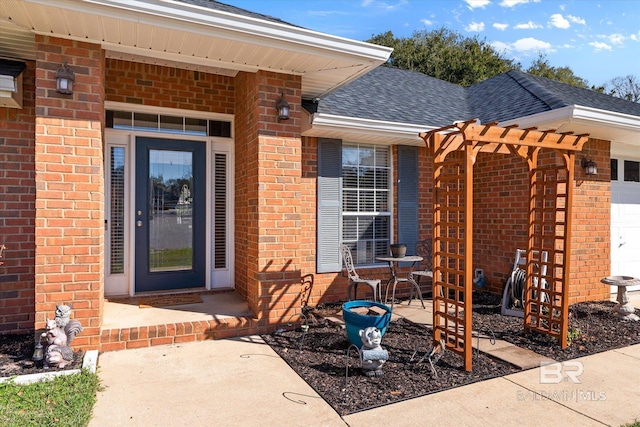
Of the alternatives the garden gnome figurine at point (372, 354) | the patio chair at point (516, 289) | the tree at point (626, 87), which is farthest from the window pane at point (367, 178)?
the tree at point (626, 87)

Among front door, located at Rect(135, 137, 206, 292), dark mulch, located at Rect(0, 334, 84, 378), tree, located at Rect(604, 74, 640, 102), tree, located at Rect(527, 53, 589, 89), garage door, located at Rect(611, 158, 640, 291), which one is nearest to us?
dark mulch, located at Rect(0, 334, 84, 378)

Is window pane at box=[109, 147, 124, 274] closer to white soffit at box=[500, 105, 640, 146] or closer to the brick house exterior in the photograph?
the brick house exterior

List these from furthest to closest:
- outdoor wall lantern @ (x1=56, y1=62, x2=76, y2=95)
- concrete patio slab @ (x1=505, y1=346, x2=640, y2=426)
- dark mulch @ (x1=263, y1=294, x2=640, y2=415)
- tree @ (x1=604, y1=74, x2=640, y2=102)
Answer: tree @ (x1=604, y1=74, x2=640, y2=102) < outdoor wall lantern @ (x1=56, y1=62, x2=76, y2=95) < dark mulch @ (x1=263, y1=294, x2=640, y2=415) < concrete patio slab @ (x1=505, y1=346, x2=640, y2=426)

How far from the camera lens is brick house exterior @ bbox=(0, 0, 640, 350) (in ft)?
11.9

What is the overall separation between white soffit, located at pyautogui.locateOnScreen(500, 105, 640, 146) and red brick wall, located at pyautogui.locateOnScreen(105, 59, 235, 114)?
4275 mm

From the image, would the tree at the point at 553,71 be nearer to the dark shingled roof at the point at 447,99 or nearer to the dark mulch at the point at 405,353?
the dark shingled roof at the point at 447,99

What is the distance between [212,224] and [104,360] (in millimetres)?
2346

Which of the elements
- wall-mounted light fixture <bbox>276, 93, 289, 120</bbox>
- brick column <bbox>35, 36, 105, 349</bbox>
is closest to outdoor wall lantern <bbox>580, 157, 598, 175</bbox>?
wall-mounted light fixture <bbox>276, 93, 289, 120</bbox>

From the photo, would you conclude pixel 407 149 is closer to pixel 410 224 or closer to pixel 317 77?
pixel 410 224

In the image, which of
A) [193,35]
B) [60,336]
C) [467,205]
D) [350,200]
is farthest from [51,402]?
[350,200]

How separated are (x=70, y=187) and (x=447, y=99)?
23.2 feet

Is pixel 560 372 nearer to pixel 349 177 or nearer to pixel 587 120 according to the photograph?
pixel 587 120

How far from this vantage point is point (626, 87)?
29078 mm

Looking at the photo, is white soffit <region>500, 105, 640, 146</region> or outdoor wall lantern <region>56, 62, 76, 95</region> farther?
white soffit <region>500, 105, 640, 146</region>
